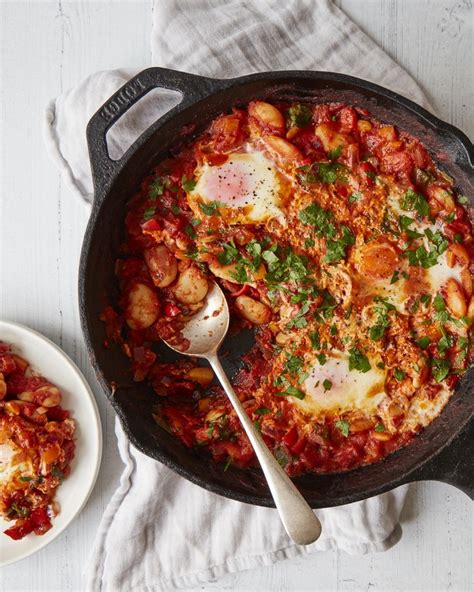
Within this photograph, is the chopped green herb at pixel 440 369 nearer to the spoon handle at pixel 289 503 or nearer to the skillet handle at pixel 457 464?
the skillet handle at pixel 457 464

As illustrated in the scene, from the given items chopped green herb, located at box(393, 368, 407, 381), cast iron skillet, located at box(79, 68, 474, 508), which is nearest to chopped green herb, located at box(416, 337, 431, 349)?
chopped green herb, located at box(393, 368, 407, 381)

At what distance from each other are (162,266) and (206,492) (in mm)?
1205

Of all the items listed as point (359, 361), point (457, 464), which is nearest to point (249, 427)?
point (359, 361)

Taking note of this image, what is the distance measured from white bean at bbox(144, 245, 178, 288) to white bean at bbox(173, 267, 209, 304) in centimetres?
4

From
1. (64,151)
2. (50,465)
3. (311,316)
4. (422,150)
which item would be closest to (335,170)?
(422,150)

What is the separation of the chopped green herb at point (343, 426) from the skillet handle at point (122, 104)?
156 centimetres

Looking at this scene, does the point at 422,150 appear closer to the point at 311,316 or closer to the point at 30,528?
the point at 311,316

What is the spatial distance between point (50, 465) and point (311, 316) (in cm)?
150

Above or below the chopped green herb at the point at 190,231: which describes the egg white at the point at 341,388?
below

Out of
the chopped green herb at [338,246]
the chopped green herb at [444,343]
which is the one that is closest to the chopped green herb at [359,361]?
the chopped green herb at [444,343]

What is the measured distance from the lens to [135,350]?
356 centimetres

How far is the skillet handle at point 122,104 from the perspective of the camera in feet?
10.4

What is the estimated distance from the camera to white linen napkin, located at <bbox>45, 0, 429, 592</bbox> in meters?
3.73

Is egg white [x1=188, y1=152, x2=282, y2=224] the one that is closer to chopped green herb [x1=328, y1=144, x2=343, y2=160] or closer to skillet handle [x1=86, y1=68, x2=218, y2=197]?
chopped green herb [x1=328, y1=144, x2=343, y2=160]
